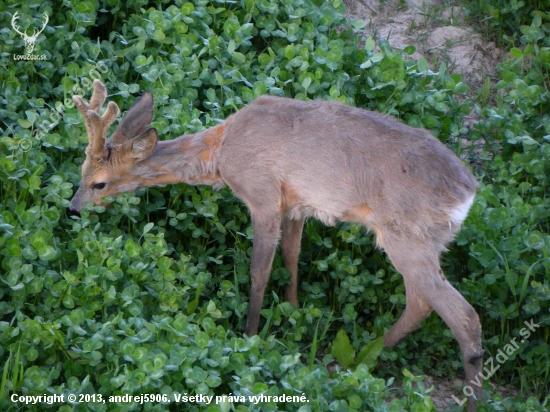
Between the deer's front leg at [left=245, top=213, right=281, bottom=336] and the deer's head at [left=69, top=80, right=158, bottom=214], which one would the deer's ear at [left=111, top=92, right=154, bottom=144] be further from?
the deer's front leg at [left=245, top=213, right=281, bottom=336]

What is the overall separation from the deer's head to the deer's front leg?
856 millimetres

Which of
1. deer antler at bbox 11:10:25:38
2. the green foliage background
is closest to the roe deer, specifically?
the green foliage background

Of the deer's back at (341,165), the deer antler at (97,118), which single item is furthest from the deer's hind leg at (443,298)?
the deer antler at (97,118)

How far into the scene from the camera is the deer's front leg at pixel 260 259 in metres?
5.61

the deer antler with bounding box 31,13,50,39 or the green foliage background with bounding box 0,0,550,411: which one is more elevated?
the deer antler with bounding box 31,13,50,39

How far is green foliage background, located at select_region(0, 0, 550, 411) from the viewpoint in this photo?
15.3 feet

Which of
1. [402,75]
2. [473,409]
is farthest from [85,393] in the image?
[402,75]

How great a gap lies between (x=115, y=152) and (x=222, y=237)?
0.93 m

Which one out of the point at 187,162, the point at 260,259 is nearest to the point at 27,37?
the point at 187,162

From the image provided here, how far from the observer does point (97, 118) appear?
18.0 feet

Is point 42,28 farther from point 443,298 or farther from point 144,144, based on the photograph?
point 443,298

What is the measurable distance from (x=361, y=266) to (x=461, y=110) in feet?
5.68

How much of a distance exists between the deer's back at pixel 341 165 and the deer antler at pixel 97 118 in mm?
744

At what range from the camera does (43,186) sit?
5902 millimetres
